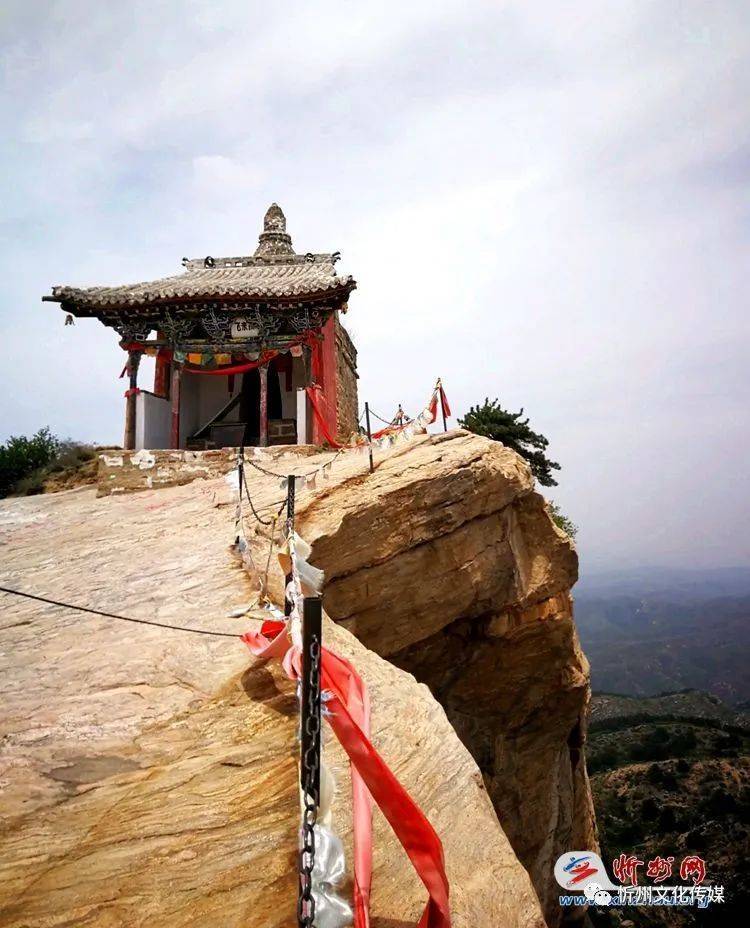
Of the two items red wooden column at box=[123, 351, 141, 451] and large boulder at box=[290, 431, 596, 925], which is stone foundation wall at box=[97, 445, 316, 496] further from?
large boulder at box=[290, 431, 596, 925]

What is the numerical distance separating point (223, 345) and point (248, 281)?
346 cm

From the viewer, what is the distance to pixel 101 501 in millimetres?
13016

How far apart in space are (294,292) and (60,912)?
15.0m

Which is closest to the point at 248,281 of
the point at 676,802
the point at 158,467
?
the point at 158,467

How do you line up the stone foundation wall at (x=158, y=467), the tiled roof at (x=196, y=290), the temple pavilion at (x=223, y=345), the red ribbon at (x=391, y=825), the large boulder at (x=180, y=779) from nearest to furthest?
the red ribbon at (x=391, y=825)
the large boulder at (x=180, y=779)
the stone foundation wall at (x=158, y=467)
the tiled roof at (x=196, y=290)
the temple pavilion at (x=223, y=345)

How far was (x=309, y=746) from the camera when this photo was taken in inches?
103

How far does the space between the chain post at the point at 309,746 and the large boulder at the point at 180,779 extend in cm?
72

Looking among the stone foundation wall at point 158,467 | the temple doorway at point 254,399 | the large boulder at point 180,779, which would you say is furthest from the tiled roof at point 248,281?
the large boulder at point 180,779

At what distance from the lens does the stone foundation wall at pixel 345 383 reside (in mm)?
19891

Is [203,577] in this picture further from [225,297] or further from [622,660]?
[622,660]

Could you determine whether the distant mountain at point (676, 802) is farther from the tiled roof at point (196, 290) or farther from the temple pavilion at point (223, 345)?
the tiled roof at point (196, 290)

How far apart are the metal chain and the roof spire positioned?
23.3 m

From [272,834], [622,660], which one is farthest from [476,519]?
[622,660]

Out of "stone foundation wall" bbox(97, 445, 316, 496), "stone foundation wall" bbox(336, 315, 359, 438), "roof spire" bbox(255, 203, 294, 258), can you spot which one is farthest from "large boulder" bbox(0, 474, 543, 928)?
"roof spire" bbox(255, 203, 294, 258)
